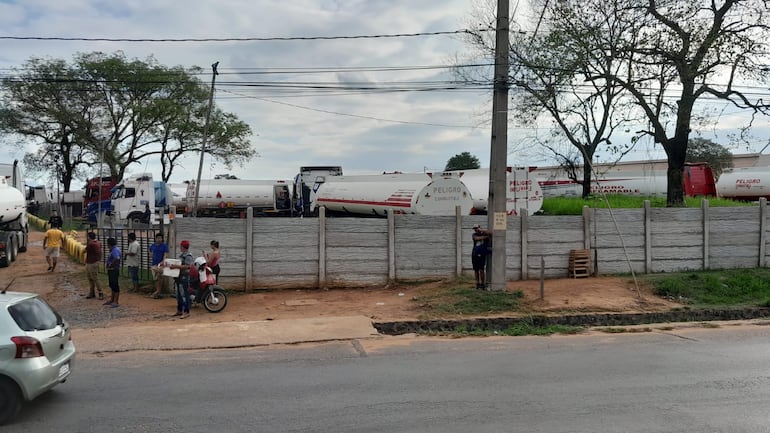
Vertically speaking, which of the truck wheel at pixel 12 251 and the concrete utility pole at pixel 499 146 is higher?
the concrete utility pole at pixel 499 146

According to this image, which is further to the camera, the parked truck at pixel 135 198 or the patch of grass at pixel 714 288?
the parked truck at pixel 135 198

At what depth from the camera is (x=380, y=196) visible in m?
23.4

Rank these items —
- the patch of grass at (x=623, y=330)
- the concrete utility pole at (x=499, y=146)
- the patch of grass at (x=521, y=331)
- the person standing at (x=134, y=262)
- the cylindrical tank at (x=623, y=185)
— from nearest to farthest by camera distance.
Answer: the patch of grass at (x=521, y=331) < the patch of grass at (x=623, y=330) < the concrete utility pole at (x=499, y=146) < the person standing at (x=134, y=262) < the cylindrical tank at (x=623, y=185)

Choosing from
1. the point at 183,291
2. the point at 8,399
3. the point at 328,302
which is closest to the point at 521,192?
the point at 328,302

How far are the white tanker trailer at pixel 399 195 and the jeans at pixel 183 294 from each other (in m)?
9.00

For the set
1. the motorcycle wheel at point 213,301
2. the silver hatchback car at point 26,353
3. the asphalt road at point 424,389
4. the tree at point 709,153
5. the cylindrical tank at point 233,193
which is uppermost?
the tree at point 709,153

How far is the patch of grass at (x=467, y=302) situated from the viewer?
12766 mm

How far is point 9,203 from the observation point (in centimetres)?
2003

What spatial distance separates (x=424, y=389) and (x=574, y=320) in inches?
251

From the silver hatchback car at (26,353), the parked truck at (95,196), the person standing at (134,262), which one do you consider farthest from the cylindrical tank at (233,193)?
the silver hatchback car at (26,353)

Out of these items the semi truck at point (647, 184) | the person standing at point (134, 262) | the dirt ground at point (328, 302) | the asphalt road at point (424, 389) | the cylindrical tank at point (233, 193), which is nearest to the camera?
the asphalt road at point (424, 389)

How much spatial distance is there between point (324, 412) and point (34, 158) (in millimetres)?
53650

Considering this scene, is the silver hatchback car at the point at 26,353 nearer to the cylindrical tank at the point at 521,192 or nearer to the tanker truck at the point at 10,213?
the cylindrical tank at the point at 521,192

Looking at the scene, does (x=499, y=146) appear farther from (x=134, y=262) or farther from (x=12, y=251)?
(x=12, y=251)
